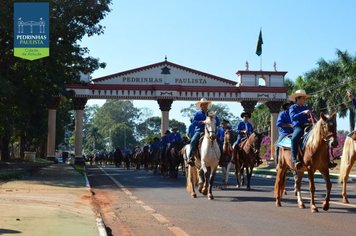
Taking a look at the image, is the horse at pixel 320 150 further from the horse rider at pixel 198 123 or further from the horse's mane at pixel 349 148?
the horse rider at pixel 198 123

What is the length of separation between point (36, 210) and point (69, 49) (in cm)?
2112

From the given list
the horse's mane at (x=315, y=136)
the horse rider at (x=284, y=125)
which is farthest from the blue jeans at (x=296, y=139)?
the horse rider at (x=284, y=125)

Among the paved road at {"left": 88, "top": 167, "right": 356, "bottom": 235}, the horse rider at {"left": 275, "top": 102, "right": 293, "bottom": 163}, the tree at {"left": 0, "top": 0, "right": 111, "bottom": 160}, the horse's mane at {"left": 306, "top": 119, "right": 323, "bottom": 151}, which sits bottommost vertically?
the paved road at {"left": 88, "top": 167, "right": 356, "bottom": 235}

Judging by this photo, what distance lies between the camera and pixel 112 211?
11.4 metres

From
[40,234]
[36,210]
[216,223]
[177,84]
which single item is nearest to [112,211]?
[36,210]

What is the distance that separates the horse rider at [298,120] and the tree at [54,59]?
17.2 meters

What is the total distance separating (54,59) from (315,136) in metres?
19.9

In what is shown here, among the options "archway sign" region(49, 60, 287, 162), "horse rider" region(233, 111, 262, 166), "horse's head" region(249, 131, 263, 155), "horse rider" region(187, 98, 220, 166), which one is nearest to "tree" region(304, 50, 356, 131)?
"archway sign" region(49, 60, 287, 162)

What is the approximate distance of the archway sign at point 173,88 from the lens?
162 feet

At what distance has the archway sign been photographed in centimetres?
4931

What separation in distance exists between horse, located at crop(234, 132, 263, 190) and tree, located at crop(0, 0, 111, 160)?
498 inches

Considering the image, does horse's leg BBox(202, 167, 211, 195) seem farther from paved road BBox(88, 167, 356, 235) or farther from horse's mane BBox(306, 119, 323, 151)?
horse's mane BBox(306, 119, 323, 151)

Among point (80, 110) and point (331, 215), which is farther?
point (80, 110)

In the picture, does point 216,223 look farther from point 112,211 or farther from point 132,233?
point 112,211
